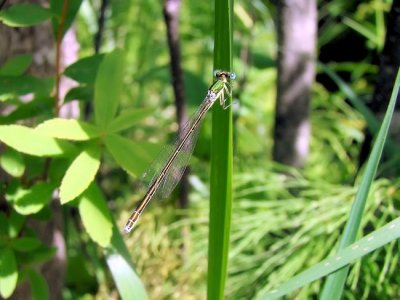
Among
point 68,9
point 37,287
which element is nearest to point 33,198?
point 37,287

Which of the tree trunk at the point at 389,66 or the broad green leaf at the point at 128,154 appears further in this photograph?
the tree trunk at the point at 389,66

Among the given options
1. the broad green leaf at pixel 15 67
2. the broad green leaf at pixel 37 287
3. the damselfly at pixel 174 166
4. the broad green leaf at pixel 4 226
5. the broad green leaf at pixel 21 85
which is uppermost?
the broad green leaf at pixel 15 67

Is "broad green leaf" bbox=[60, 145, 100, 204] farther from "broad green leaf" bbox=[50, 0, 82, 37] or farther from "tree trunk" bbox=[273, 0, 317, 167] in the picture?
"tree trunk" bbox=[273, 0, 317, 167]

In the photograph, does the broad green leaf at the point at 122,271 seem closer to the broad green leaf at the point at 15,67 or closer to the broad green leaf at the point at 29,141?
the broad green leaf at the point at 29,141

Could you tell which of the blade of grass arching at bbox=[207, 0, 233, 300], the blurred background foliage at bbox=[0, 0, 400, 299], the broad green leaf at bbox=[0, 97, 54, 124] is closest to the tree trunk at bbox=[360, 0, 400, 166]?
Result: the blurred background foliage at bbox=[0, 0, 400, 299]

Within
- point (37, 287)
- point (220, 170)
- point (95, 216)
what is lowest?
point (37, 287)

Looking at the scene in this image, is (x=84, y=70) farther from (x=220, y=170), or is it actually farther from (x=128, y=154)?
(x=220, y=170)

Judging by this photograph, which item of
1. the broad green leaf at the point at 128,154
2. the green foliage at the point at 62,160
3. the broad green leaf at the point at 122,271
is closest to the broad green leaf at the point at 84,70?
the green foliage at the point at 62,160
